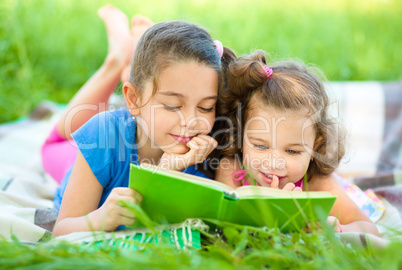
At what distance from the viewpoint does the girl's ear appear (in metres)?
1.80

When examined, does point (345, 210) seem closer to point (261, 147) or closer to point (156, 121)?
point (261, 147)

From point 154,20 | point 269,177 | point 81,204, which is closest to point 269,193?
point 269,177

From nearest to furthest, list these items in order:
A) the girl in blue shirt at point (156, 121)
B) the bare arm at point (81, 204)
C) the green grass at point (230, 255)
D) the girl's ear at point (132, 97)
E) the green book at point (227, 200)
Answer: the green grass at point (230, 255), the green book at point (227, 200), the bare arm at point (81, 204), the girl in blue shirt at point (156, 121), the girl's ear at point (132, 97)

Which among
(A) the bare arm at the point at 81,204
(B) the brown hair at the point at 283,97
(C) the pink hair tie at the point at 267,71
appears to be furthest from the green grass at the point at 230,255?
(C) the pink hair tie at the point at 267,71

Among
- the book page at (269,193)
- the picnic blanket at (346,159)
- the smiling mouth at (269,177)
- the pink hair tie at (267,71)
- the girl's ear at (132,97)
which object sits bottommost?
the picnic blanket at (346,159)

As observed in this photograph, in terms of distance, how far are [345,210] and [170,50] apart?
0.94 metres

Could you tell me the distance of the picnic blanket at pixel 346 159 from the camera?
1.94m

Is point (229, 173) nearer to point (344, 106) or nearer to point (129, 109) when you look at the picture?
point (129, 109)

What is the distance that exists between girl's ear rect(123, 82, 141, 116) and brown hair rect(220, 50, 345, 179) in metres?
0.35

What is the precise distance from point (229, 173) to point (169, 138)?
34cm

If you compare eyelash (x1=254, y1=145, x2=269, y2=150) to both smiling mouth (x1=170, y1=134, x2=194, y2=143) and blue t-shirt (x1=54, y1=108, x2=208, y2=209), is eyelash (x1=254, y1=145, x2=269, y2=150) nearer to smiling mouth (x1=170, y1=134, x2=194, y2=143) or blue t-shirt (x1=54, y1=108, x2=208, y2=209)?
smiling mouth (x1=170, y1=134, x2=194, y2=143)

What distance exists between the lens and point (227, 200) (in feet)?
4.33

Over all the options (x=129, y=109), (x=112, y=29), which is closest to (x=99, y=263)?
(x=129, y=109)

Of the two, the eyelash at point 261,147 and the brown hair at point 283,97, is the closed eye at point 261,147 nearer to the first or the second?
the eyelash at point 261,147
